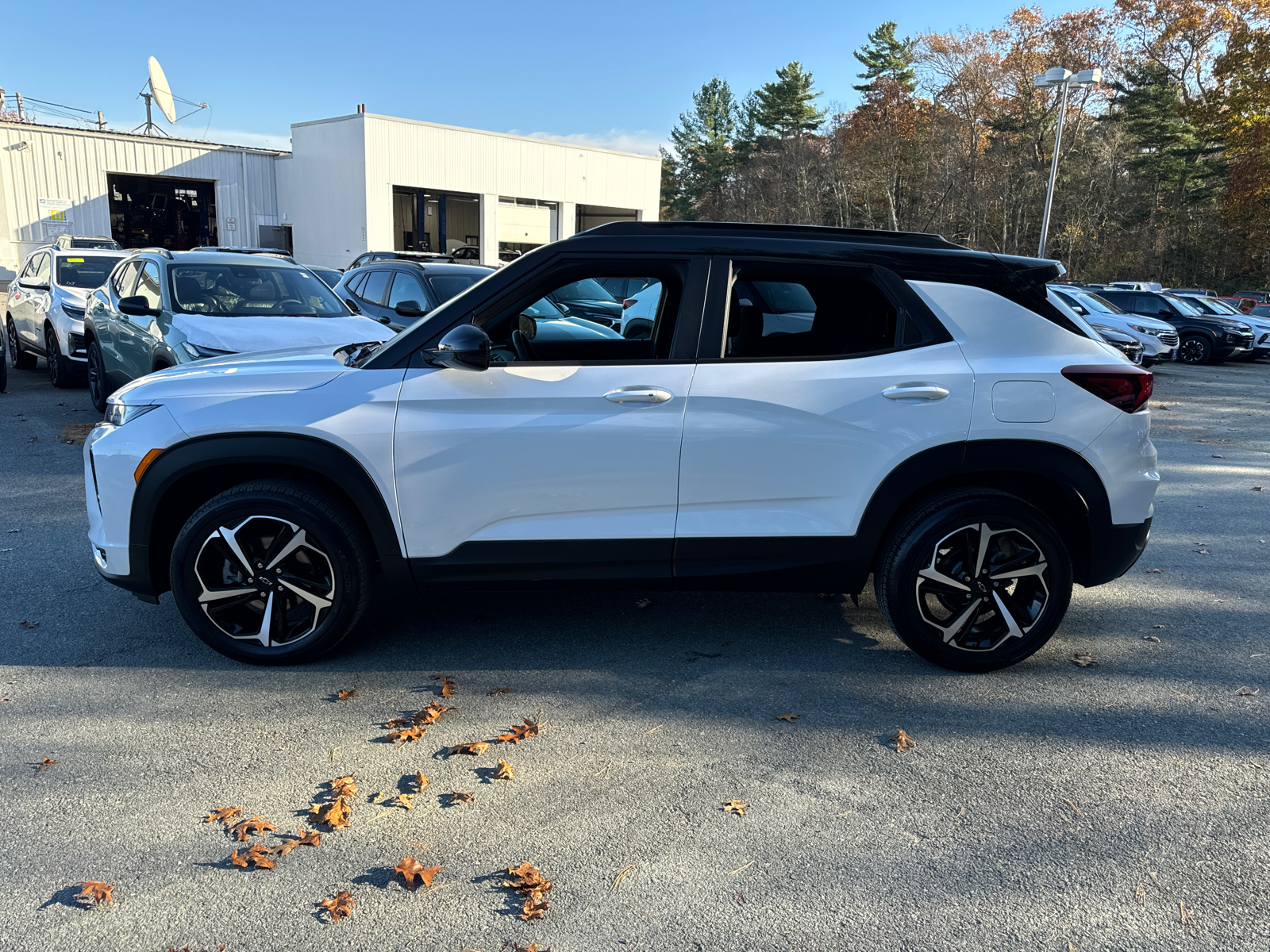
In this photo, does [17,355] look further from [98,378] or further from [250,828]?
[250,828]

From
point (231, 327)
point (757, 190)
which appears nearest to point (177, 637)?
point (231, 327)

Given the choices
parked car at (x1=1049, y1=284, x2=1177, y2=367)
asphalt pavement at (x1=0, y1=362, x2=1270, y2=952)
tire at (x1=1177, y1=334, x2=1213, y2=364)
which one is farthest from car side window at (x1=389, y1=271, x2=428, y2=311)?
tire at (x1=1177, y1=334, x2=1213, y2=364)

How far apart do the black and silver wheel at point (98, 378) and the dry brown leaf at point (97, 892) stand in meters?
8.05

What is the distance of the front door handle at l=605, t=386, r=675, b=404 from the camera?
3.75 meters

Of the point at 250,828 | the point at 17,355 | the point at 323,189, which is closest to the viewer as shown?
the point at 250,828

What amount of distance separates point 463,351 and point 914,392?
190 centimetres

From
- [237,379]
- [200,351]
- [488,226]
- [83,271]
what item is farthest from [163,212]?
[237,379]

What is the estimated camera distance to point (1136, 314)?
22000 millimetres

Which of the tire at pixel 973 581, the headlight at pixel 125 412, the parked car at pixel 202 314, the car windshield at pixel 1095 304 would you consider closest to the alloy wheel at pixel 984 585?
the tire at pixel 973 581

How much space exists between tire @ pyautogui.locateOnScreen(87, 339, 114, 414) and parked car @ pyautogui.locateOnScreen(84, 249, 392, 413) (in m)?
0.02

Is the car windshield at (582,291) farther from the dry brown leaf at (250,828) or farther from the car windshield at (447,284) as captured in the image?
the car windshield at (447,284)

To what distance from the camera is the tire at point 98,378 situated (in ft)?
31.3

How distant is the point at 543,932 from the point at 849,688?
1944 millimetres

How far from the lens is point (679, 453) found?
3783mm
